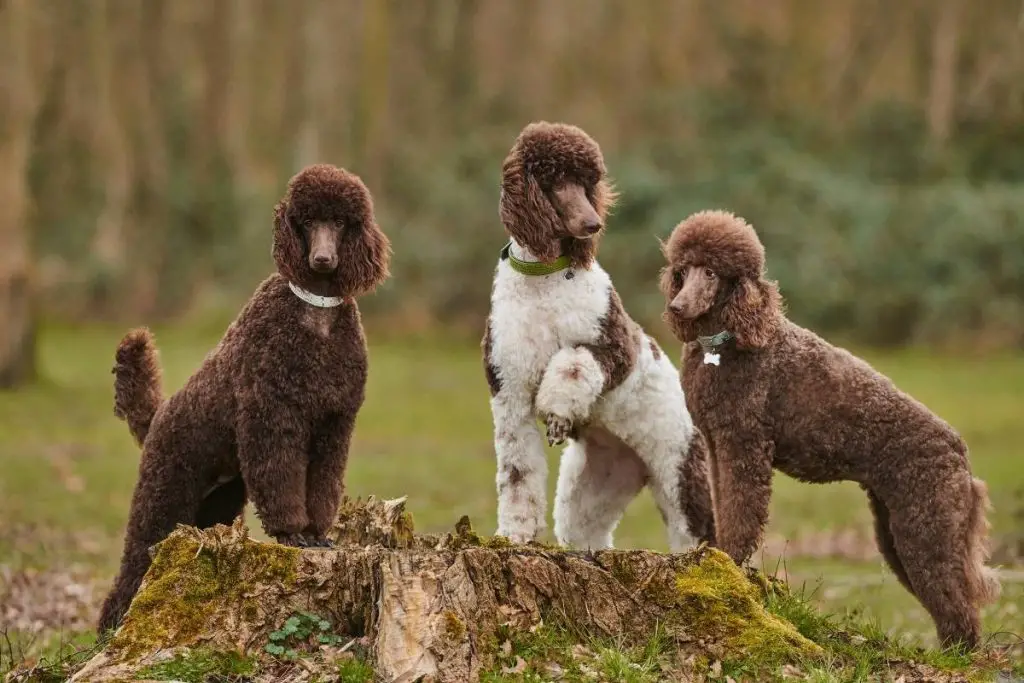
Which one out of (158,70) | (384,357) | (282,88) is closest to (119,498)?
(384,357)

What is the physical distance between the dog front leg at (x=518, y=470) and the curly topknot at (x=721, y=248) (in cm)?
106

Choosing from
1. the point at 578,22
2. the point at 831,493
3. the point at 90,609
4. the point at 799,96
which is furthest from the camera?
the point at 578,22

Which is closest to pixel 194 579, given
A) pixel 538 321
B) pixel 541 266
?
pixel 538 321

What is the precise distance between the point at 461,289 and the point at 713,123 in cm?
650

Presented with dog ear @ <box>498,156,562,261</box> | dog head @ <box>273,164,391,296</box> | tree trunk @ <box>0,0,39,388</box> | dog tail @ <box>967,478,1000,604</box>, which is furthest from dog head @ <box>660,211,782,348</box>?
tree trunk @ <box>0,0,39,388</box>

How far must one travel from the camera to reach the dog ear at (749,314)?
21.8 feet

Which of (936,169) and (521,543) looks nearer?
(521,543)

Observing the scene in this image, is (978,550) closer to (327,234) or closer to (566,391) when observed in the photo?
(566,391)

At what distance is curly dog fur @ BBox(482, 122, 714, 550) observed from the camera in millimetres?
6340

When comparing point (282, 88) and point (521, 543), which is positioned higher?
point (282, 88)

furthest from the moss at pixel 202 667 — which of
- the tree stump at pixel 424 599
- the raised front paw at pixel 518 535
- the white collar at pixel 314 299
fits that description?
the white collar at pixel 314 299

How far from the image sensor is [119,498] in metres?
14.0

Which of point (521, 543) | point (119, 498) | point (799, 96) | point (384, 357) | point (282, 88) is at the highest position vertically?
point (282, 88)

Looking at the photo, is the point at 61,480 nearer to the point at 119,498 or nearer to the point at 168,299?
the point at 119,498
